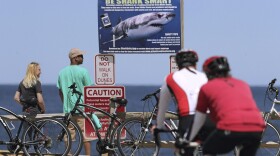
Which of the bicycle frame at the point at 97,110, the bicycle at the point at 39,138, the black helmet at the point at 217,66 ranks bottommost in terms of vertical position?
the bicycle at the point at 39,138

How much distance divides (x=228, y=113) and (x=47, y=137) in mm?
5521

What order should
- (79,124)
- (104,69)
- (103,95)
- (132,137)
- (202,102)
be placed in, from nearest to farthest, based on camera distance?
1. (202,102)
2. (132,137)
3. (79,124)
4. (103,95)
5. (104,69)

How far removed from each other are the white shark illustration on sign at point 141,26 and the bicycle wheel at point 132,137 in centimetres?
200

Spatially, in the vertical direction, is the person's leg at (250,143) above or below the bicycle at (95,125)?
above

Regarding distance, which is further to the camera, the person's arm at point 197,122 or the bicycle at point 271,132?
the bicycle at point 271,132

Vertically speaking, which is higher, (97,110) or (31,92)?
(31,92)

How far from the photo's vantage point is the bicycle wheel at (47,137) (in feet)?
37.0

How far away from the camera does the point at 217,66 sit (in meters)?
6.57

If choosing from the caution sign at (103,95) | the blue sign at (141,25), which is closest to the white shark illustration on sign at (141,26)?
the blue sign at (141,25)

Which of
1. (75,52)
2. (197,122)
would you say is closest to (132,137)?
(75,52)

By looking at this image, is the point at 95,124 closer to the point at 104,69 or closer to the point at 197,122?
the point at 104,69

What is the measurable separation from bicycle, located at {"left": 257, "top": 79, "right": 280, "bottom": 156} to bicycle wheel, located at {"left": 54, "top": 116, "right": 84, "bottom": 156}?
9.19ft

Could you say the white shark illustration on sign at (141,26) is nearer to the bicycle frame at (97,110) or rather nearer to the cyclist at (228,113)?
the bicycle frame at (97,110)

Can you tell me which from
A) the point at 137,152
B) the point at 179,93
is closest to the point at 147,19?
the point at 137,152
